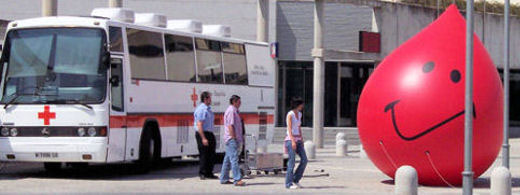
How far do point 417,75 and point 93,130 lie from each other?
6366mm

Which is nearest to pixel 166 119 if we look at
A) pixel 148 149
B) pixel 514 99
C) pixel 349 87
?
pixel 148 149

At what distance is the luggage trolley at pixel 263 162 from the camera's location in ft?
73.4

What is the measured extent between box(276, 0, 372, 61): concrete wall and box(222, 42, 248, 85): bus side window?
19.4 m

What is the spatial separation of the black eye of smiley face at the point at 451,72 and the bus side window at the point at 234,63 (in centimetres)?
777

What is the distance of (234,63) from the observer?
2703cm

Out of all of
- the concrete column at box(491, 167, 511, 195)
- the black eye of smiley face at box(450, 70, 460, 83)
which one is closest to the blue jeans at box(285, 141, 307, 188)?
the black eye of smiley face at box(450, 70, 460, 83)

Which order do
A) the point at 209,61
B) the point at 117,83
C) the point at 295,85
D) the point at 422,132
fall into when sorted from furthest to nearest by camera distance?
the point at 295,85
the point at 209,61
the point at 117,83
the point at 422,132

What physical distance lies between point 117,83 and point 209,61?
4656 millimetres

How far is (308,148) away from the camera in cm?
3006

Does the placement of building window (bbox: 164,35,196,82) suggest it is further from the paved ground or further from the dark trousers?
the dark trousers

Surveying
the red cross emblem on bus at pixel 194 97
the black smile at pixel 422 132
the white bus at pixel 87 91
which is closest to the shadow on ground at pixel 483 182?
the black smile at pixel 422 132

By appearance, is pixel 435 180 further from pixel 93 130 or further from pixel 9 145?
pixel 9 145

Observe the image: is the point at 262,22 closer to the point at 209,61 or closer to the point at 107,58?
the point at 209,61

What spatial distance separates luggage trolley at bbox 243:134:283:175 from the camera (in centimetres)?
2236
